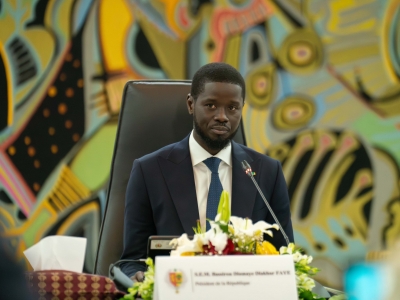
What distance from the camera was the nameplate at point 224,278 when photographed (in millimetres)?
1175

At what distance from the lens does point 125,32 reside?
3.47 m

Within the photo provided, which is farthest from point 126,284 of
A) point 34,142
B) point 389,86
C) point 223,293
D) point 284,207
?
point 389,86

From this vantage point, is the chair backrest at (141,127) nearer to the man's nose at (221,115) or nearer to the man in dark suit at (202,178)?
the man in dark suit at (202,178)

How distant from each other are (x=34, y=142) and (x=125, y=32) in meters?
0.76

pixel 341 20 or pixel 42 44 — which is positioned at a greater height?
pixel 341 20

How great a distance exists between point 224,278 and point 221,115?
0.82 m

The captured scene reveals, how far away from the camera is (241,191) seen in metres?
1.97

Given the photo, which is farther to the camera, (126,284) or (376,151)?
(376,151)

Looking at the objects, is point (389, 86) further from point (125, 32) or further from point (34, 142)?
point (34, 142)

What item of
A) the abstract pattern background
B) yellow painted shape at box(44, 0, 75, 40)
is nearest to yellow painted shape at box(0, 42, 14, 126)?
the abstract pattern background

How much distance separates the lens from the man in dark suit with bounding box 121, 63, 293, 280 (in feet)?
6.38

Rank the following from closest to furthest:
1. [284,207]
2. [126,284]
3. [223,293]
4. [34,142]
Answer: [223,293] < [126,284] < [284,207] < [34,142]

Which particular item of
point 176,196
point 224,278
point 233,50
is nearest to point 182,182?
point 176,196

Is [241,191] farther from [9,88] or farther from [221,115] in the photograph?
[9,88]
